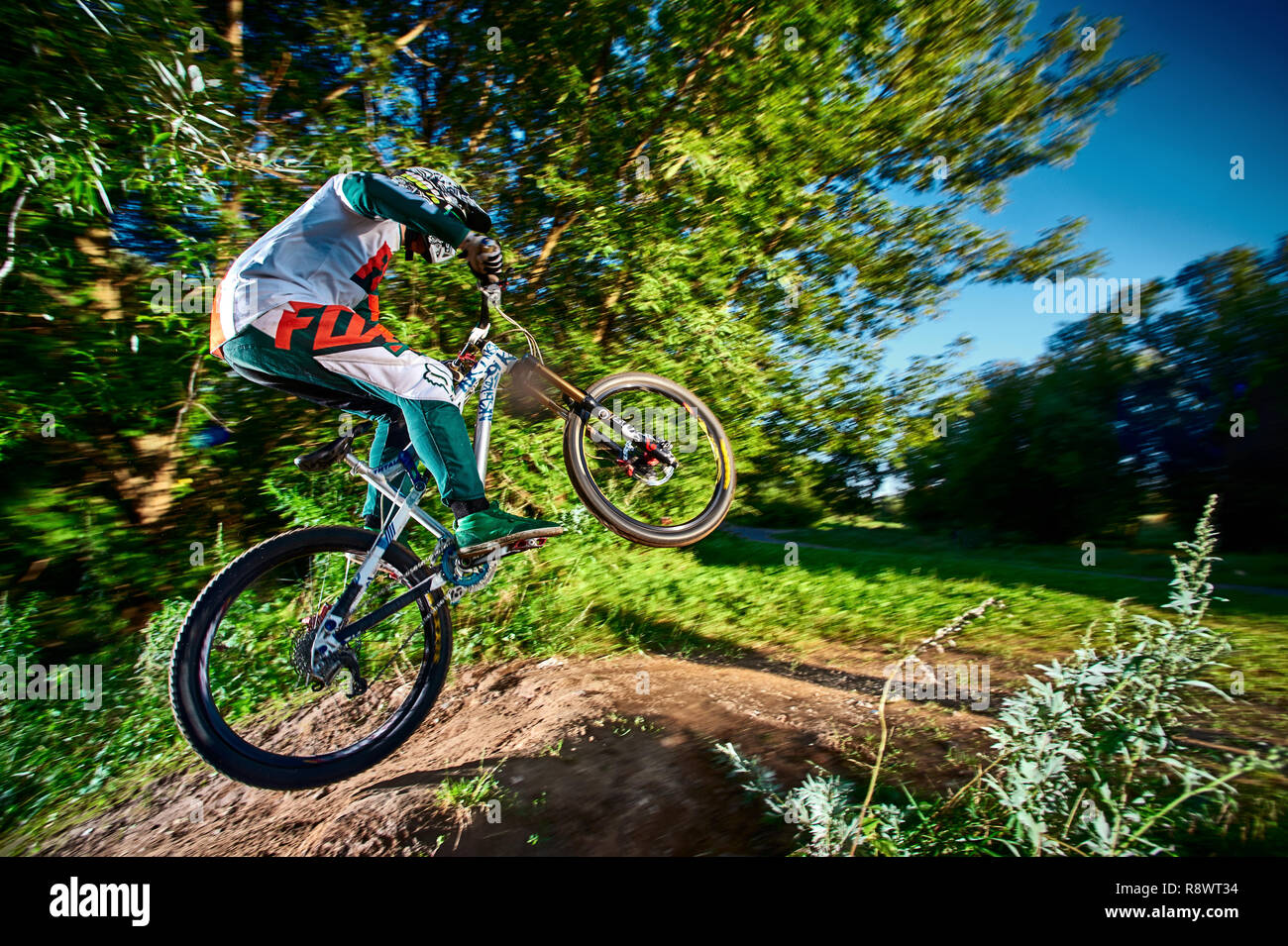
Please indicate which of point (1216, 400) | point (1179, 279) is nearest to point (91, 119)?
point (1216, 400)

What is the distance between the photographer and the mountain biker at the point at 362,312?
7.79 ft

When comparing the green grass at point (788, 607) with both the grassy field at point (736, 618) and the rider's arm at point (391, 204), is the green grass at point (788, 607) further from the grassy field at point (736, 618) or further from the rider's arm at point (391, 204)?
the rider's arm at point (391, 204)

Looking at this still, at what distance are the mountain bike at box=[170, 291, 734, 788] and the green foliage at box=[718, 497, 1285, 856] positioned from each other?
144 cm

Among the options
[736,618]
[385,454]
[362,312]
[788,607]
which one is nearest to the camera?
[362,312]

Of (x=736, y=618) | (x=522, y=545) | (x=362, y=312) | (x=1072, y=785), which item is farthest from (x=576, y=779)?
(x=736, y=618)

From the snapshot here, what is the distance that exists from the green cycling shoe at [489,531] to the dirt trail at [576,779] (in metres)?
1.01

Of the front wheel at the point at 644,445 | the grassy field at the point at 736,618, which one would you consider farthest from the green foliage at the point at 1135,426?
the front wheel at the point at 644,445

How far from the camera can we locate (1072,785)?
7.48ft

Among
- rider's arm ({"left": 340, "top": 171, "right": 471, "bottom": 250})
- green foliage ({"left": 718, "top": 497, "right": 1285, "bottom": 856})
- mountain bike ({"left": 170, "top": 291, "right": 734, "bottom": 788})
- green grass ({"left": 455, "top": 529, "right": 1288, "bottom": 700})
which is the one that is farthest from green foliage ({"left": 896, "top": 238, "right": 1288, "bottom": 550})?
rider's arm ({"left": 340, "top": 171, "right": 471, "bottom": 250})

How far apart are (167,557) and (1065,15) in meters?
14.4

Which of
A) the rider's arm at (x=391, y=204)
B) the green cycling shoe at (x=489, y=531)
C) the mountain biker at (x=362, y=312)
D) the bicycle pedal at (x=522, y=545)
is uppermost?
the rider's arm at (x=391, y=204)

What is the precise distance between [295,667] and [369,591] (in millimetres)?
528

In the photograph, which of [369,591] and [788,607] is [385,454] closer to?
[369,591]
